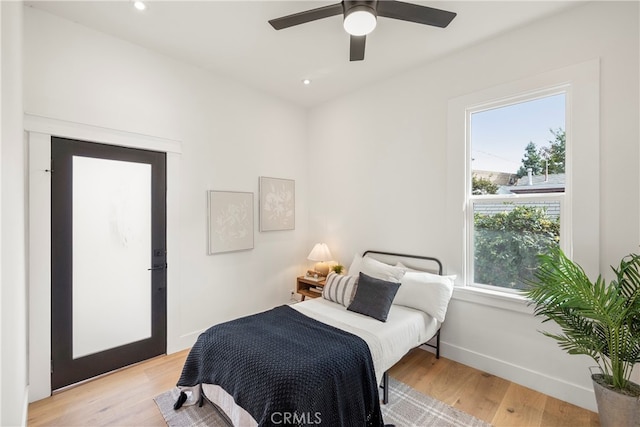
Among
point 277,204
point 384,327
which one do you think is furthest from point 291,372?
point 277,204

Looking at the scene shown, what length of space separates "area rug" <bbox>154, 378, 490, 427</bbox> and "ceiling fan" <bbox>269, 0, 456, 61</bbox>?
2.71m

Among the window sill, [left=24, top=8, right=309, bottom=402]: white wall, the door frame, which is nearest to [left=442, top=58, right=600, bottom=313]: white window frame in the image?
the window sill

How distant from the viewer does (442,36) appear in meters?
2.57

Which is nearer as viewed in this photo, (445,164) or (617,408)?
(617,408)

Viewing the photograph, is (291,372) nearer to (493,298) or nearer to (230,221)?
(493,298)

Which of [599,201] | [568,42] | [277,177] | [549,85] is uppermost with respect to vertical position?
[568,42]

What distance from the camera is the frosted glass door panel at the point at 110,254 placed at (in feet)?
8.11

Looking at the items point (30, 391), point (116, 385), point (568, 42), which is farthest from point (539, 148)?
point (30, 391)

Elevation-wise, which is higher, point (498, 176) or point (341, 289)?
point (498, 176)

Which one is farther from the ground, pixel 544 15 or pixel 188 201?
pixel 544 15

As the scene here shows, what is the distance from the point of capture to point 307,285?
390 cm

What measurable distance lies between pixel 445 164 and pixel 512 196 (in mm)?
659

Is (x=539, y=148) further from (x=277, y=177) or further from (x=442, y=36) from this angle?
(x=277, y=177)

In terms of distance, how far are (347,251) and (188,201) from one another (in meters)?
2.02
